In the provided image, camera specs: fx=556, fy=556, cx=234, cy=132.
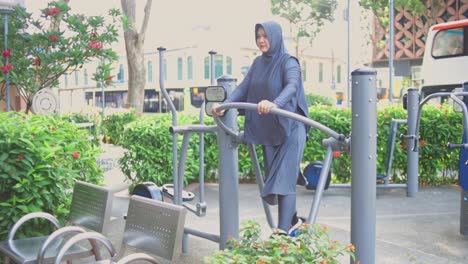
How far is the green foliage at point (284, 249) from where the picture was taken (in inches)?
80.4

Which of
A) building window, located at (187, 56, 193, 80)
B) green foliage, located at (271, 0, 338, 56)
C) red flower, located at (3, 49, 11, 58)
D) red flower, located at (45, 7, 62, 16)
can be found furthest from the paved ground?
building window, located at (187, 56, 193, 80)

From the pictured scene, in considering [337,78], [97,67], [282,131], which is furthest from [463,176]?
[337,78]

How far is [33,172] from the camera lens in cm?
351

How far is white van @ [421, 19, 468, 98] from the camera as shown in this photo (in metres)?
14.9

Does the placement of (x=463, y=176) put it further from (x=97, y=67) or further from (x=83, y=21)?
(x=83, y=21)

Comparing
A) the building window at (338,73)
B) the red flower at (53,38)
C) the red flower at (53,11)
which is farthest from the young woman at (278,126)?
the building window at (338,73)

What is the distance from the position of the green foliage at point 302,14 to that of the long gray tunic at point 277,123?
21.5 metres

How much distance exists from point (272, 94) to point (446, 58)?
1330 centimetres

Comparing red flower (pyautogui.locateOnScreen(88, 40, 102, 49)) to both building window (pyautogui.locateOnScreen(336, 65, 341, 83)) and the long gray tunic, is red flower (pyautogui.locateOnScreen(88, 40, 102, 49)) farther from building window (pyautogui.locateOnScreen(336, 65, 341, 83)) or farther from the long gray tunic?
building window (pyautogui.locateOnScreen(336, 65, 341, 83))

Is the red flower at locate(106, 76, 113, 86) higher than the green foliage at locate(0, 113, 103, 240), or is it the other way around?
the red flower at locate(106, 76, 113, 86)

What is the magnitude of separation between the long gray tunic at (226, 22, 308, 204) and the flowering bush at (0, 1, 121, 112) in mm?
3393

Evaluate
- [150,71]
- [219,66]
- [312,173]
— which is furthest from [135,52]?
[150,71]

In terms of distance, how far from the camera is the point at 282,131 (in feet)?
11.5

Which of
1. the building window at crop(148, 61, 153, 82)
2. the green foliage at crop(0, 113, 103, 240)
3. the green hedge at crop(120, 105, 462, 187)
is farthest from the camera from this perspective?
the building window at crop(148, 61, 153, 82)
